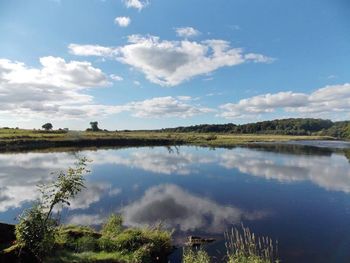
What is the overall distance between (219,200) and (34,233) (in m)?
21.9

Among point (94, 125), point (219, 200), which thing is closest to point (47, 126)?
point (94, 125)

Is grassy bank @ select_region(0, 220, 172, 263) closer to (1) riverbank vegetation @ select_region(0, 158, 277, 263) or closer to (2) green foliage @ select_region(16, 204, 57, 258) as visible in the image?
(1) riverbank vegetation @ select_region(0, 158, 277, 263)

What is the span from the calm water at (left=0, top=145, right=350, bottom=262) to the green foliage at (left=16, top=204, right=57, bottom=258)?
7.12m

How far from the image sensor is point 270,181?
44.4m

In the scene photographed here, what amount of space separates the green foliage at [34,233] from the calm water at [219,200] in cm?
712

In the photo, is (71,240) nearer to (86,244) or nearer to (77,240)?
(77,240)

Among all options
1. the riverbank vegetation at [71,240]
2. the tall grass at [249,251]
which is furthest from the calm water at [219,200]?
the riverbank vegetation at [71,240]

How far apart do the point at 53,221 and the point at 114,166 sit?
140ft

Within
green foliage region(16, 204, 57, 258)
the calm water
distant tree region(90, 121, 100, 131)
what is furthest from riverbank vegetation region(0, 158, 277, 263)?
distant tree region(90, 121, 100, 131)

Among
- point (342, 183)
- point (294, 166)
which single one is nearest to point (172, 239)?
point (342, 183)

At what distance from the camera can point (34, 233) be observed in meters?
14.4

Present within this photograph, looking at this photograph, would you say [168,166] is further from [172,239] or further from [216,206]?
[172,239]

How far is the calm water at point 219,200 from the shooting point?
23297mm

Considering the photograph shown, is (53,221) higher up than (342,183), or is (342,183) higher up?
(53,221)
